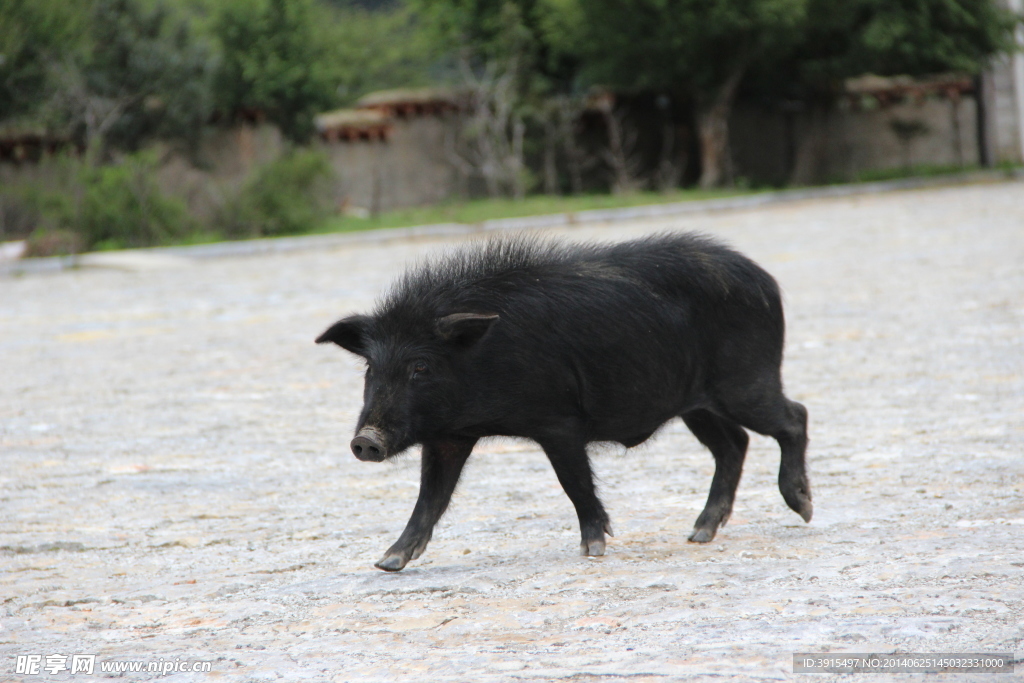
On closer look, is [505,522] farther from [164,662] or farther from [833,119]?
[833,119]

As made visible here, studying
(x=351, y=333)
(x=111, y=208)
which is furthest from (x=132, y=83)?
(x=351, y=333)

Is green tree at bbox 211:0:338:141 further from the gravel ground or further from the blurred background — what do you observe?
the gravel ground

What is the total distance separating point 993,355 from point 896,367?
25.1 inches

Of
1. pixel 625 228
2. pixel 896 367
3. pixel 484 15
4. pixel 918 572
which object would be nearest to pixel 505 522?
pixel 918 572

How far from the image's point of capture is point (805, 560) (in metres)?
4.07

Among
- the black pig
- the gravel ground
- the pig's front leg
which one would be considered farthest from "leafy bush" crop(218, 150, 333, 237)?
the pig's front leg

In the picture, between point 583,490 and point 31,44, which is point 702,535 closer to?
point 583,490

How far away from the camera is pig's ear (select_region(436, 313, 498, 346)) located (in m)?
3.98

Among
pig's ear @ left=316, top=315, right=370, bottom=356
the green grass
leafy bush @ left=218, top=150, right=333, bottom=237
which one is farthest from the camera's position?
the green grass

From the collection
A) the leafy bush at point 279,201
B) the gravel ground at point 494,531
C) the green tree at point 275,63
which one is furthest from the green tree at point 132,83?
the gravel ground at point 494,531

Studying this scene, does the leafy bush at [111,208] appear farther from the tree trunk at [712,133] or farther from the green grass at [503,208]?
the tree trunk at [712,133]

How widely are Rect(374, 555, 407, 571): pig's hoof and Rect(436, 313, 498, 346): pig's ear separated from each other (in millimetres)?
768

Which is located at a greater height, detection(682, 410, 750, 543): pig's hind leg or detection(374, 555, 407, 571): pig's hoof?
detection(682, 410, 750, 543): pig's hind leg

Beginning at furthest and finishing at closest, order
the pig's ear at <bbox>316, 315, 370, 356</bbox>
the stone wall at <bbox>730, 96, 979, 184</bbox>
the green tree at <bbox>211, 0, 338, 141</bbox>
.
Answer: the stone wall at <bbox>730, 96, 979, 184</bbox> → the green tree at <bbox>211, 0, 338, 141</bbox> → the pig's ear at <bbox>316, 315, 370, 356</bbox>
